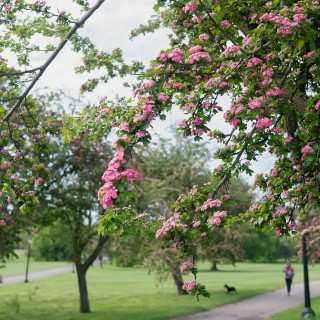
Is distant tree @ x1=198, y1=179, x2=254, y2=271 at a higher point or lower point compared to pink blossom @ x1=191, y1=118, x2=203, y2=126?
lower

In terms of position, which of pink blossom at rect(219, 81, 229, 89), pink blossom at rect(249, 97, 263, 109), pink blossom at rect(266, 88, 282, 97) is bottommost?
pink blossom at rect(249, 97, 263, 109)

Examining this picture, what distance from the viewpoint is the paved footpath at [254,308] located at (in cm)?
2046

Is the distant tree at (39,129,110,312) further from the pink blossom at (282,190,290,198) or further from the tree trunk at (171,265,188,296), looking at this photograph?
the pink blossom at (282,190,290,198)

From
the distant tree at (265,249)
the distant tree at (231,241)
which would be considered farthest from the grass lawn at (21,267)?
the distant tree at (231,241)

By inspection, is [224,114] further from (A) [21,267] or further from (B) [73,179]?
(A) [21,267]

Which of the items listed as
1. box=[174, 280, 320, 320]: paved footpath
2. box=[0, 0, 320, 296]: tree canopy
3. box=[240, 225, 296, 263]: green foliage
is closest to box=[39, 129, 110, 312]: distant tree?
box=[174, 280, 320, 320]: paved footpath

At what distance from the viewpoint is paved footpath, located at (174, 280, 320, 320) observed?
2046cm

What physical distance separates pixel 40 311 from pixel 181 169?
36.4ft

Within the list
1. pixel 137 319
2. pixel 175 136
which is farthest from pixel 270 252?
pixel 137 319

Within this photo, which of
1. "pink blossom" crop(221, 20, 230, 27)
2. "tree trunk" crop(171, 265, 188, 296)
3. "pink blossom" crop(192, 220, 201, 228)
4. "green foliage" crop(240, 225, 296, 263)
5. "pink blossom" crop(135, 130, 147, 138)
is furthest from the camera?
"green foliage" crop(240, 225, 296, 263)

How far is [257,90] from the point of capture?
6738 millimetres

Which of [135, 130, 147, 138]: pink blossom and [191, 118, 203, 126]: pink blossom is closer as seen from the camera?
[135, 130, 147, 138]: pink blossom

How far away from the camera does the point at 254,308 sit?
23.5 m

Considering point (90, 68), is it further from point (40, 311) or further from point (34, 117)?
point (40, 311)
